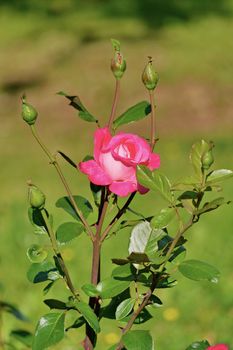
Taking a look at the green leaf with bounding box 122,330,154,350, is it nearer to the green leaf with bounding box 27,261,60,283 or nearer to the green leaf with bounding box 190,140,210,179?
the green leaf with bounding box 27,261,60,283

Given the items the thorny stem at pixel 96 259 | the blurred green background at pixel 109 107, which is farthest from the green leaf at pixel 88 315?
the blurred green background at pixel 109 107

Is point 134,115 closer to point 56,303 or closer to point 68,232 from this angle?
point 68,232

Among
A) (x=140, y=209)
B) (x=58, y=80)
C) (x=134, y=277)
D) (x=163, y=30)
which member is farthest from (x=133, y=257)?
(x=163, y=30)

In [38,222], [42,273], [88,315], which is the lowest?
[88,315]

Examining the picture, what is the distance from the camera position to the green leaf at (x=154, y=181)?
6.37 ft

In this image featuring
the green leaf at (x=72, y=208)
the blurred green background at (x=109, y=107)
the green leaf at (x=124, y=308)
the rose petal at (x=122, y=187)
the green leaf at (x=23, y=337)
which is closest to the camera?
the rose petal at (x=122, y=187)

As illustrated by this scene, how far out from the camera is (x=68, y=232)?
220 cm

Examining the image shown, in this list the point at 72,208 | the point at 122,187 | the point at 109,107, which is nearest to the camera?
the point at 122,187

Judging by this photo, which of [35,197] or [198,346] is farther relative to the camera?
[198,346]

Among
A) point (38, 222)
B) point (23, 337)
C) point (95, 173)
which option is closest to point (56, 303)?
point (38, 222)

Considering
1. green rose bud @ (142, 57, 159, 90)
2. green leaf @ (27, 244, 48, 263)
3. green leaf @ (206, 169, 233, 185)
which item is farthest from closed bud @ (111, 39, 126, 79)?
green leaf @ (27, 244, 48, 263)

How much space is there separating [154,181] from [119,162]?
0.37ft

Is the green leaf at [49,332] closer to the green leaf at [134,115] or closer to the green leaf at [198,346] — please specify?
the green leaf at [198,346]

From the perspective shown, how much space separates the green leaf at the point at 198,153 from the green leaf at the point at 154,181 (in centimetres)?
7
